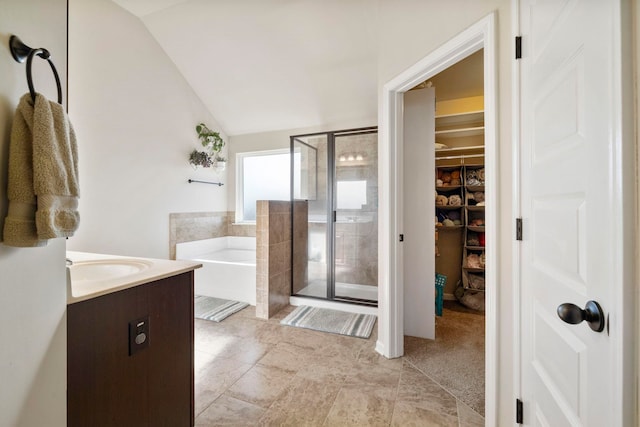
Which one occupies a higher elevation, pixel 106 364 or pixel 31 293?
Answer: pixel 31 293

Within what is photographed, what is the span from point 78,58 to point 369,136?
2.84 meters

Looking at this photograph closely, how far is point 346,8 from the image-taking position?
2414 mm

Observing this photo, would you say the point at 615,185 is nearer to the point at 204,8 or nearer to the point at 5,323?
the point at 5,323

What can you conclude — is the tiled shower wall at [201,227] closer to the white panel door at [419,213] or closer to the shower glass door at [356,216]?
the shower glass door at [356,216]

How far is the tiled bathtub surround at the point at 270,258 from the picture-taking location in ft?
8.87

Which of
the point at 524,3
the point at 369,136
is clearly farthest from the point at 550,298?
the point at 369,136

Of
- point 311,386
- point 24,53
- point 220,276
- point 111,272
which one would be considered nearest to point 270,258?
point 220,276

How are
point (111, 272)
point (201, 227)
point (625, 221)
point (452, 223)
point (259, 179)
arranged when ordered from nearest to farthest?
point (625, 221) < point (111, 272) < point (452, 223) < point (201, 227) < point (259, 179)

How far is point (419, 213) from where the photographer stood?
2.30 meters

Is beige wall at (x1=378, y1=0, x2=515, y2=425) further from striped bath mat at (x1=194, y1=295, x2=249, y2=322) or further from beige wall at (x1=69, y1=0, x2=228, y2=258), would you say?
beige wall at (x1=69, y1=0, x2=228, y2=258)

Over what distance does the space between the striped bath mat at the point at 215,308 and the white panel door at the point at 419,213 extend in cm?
181

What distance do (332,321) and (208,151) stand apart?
2.93 meters

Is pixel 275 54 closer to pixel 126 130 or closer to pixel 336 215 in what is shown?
pixel 126 130

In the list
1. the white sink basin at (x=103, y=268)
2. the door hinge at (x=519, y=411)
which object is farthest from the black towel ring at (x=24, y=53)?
the door hinge at (x=519, y=411)
